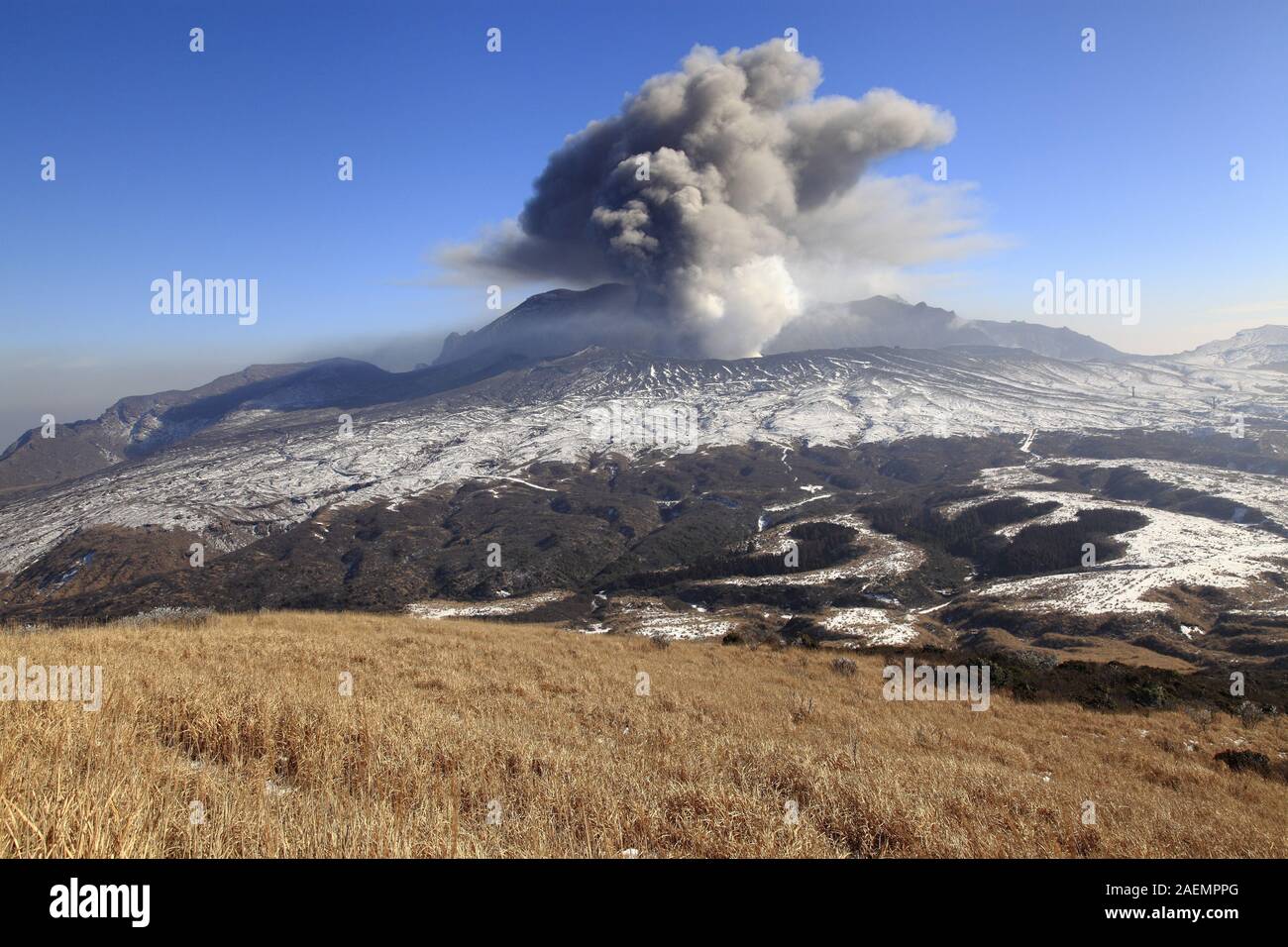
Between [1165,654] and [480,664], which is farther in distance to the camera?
[1165,654]

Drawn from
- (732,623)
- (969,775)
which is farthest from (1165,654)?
(969,775)

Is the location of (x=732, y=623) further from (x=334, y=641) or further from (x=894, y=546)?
(x=334, y=641)

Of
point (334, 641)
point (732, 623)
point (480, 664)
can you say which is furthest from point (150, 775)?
point (732, 623)

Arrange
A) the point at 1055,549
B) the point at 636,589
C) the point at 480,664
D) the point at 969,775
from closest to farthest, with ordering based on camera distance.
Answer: the point at 969,775
the point at 480,664
the point at 1055,549
the point at 636,589

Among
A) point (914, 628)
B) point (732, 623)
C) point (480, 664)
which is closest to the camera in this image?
point (480, 664)
